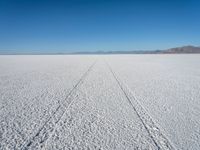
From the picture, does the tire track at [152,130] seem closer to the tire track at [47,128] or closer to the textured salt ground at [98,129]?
the textured salt ground at [98,129]

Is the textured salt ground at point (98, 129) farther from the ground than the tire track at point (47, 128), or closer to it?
closer to it

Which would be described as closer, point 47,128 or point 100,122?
point 47,128

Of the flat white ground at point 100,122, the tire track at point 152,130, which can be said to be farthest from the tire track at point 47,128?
the tire track at point 152,130

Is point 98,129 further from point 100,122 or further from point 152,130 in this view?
point 152,130

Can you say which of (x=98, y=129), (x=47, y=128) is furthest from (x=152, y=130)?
(x=47, y=128)

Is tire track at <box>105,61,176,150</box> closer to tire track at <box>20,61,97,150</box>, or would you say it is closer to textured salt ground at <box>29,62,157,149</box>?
textured salt ground at <box>29,62,157,149</box>

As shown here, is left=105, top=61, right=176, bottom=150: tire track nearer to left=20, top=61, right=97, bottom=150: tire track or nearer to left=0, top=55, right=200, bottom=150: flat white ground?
left=0, top=55, right=200, bottom=150: flat white ground

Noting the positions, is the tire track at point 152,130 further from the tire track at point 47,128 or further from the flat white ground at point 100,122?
the tire track at point 47,128

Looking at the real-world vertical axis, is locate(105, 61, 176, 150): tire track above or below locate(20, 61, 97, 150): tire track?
below

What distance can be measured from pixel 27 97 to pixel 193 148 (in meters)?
4.48

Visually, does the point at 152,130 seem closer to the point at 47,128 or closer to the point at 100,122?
the point at 100,122

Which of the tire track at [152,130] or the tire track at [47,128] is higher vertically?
the tire track at [47,128]

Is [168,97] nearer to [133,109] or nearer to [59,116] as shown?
[133,109]

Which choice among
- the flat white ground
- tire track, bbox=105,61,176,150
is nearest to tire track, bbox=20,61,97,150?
the flat white ground
